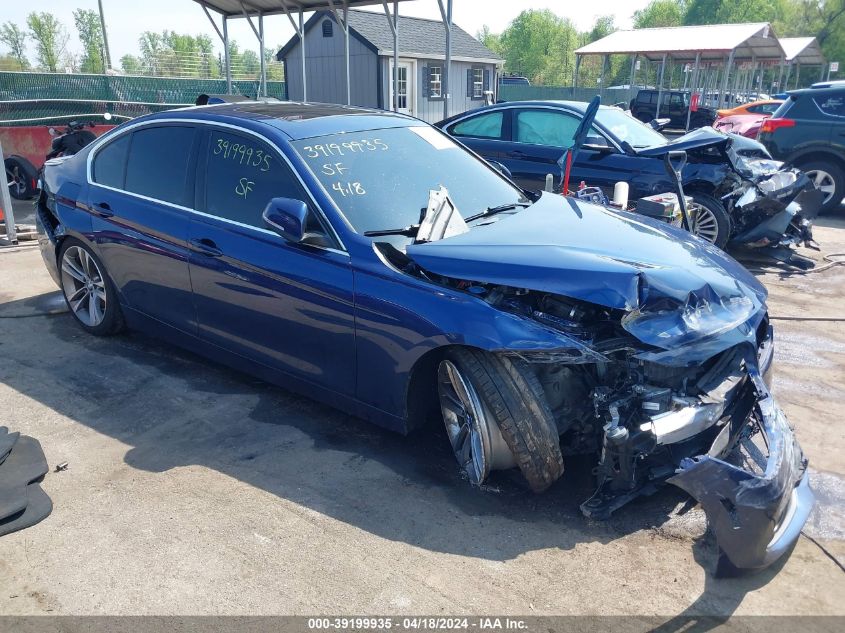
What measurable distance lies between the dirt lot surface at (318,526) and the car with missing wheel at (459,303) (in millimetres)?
193

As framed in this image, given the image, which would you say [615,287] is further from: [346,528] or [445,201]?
[346,528]

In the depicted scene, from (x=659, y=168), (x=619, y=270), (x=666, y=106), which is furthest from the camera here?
(x=666, y=106)

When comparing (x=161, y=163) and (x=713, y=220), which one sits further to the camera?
(x=713, y=220)

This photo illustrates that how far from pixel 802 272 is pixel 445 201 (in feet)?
18.5

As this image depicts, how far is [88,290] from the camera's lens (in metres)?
5.12

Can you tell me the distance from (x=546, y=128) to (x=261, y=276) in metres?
5.30

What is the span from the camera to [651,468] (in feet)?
9.92

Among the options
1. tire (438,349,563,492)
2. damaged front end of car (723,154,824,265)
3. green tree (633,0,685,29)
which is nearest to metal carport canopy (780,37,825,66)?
damaged front end of car (723,154,824,265)

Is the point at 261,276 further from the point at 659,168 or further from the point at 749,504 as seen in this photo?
the point at 659,168

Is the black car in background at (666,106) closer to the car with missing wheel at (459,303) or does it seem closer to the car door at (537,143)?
the car door at (537,143)

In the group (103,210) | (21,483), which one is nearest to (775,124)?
(103,210)

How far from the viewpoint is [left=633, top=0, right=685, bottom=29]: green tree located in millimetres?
78188

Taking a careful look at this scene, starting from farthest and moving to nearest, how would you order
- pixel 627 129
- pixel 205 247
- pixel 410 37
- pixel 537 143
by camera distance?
1. pixel 410 37
2. pixel 537 143
3. pixel 627 129
4. pixel 205 247

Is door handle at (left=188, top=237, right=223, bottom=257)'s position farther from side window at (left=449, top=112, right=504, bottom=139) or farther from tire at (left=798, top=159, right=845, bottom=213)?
tire at (left=798, top=159, right=845, bottom=213)
